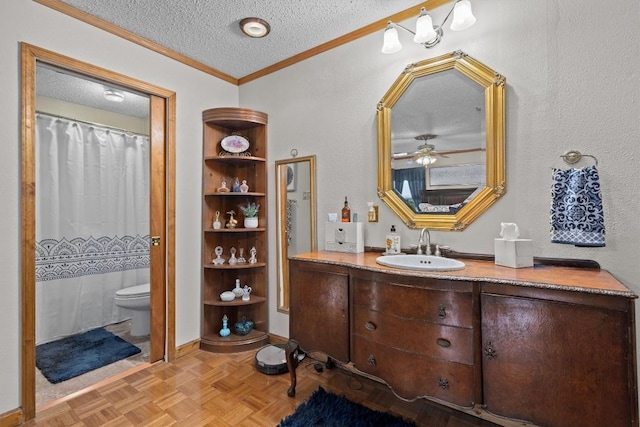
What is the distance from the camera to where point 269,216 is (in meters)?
2.86

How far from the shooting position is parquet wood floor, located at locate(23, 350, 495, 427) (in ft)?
5.87

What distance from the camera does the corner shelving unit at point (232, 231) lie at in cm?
273

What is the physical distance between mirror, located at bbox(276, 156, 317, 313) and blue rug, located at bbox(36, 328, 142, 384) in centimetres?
142

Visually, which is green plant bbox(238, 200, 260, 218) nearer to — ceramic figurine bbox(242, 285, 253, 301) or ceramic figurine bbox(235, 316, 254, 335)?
ceramic figurine bbox(242, 285, 253, 301)

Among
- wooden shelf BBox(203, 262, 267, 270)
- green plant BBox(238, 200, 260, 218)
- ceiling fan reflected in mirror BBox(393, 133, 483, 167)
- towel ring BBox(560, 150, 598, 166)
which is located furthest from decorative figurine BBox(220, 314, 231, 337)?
towel ring BBox(560, 150, 598, 166)

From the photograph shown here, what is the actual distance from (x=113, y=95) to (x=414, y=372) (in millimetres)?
3460

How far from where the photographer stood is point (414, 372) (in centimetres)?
150

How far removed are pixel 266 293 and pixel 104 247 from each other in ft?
6.01

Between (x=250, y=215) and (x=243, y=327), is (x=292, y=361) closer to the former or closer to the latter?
(x=243, y=327)

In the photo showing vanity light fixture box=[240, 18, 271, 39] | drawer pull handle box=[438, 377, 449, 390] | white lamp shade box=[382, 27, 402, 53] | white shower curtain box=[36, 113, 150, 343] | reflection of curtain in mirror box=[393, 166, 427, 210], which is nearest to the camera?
drawer pull handle box=[438, 377, 449, 390]

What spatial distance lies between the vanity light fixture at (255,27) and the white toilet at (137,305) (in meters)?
2.40

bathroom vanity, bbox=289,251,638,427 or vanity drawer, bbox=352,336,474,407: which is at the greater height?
bathroom vanity, bbox=289,251,638,427
